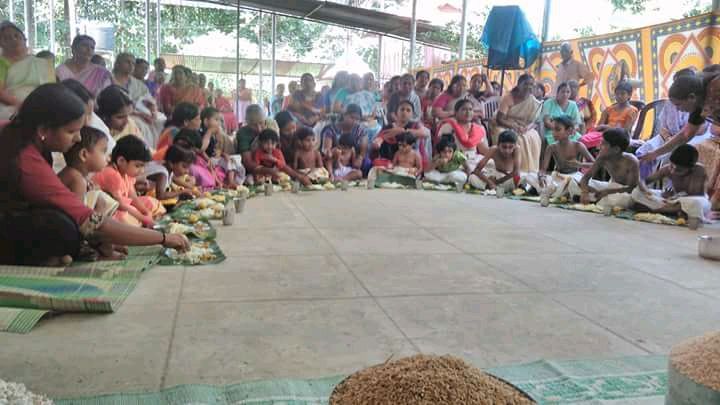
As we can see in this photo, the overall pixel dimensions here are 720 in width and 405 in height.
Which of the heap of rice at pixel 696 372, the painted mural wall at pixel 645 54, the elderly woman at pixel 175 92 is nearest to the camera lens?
the heap of rice at pixel 696 372

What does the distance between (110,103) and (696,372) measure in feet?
16.0

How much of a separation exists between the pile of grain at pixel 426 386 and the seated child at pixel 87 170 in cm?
260

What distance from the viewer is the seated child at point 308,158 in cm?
779

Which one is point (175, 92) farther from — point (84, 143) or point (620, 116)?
point (620, 116)

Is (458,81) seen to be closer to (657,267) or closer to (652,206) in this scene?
(652,206)

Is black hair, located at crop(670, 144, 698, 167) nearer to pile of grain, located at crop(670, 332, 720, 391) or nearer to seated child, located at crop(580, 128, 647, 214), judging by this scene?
seated child, located at crop(580, 128, 647, 214)

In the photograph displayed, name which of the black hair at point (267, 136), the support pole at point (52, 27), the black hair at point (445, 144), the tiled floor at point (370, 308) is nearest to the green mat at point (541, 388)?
the tiled floor at point (370, 308)

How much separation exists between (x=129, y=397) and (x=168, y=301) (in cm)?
105

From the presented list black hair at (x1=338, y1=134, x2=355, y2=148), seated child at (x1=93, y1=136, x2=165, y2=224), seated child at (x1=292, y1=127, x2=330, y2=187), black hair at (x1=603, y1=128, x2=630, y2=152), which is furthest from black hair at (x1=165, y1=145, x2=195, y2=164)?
black hair at (x1=603, y1=128, x2=630, y2=152)

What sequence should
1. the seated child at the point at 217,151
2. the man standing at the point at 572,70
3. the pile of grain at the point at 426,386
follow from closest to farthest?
the pile of grain at the point at 426,386 → the seated child at the point at 217,151 → the man standing at the point at 572,70

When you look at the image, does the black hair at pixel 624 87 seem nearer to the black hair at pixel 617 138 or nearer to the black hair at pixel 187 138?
the black hair at pixel 617 138

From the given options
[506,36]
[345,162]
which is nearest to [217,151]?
[345,162]

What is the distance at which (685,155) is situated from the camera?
604 cm

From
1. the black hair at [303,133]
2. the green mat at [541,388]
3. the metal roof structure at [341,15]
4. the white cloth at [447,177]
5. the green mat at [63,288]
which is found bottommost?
the green mat at [541,388]
